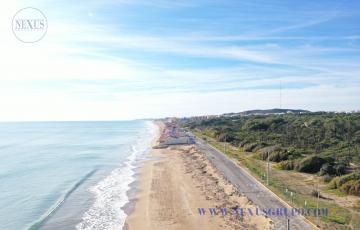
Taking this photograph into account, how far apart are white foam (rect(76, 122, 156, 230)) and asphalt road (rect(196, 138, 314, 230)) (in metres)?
8.00

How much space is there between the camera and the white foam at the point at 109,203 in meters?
21.1

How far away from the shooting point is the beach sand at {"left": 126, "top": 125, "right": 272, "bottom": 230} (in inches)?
777

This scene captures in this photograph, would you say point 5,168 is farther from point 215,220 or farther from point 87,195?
point 215,220

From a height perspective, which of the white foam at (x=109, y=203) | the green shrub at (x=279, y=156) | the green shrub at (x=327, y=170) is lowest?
the white foam at (x=109, y=203)

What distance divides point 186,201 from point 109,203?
18.0 feet

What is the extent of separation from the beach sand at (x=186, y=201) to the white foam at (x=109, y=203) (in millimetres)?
913

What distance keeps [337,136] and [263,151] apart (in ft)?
57.4

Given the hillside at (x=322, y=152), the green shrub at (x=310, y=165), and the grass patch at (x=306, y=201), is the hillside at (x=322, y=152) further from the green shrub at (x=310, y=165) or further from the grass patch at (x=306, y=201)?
the grass patch at (x=306, y=201)

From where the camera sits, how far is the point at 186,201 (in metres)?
24.8

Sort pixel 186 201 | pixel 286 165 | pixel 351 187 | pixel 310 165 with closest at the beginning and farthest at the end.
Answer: pixel 351 187 < pixel 186 201 < pixel 310 165 < pixel 286 165

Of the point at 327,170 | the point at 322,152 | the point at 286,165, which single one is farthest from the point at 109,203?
the point at 322,152

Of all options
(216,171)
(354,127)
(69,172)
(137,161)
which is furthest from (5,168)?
(354,127)

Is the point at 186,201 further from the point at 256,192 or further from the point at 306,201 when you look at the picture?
the point at 306,201

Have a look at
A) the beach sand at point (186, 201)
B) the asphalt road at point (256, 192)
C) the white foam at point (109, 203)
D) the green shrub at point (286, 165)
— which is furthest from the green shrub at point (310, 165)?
the white foam at point (109, 203)
